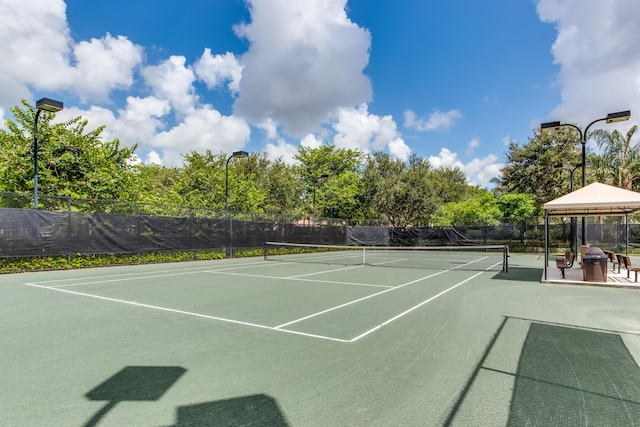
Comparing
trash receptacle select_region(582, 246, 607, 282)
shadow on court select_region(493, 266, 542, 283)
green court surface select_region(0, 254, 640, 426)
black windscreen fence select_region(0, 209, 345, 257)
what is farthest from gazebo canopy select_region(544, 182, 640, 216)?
black windscreen fence select_region(0, 209, 345, 257)

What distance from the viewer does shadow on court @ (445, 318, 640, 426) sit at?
3027 millimetres

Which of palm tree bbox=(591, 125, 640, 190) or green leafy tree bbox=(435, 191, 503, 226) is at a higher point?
palm tree bbox=(591, 125, 640, 190)

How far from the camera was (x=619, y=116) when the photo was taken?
41.0 feet

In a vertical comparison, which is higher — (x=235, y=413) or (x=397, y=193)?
(x=397, y=193)

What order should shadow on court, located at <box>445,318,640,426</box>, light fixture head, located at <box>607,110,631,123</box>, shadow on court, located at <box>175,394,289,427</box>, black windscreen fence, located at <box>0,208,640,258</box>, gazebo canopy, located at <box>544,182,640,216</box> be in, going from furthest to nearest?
black windscreen fence, located at <box>0,208,640,258</box> → light fixture head, located at <box>607,110,631,123</box> → gazebo canopy, located at <box>544,182,640,216</box> → shadow on court, located at <box>445,318,640,426</box> → shadow on court, located at <box>175,394,289,427</box>

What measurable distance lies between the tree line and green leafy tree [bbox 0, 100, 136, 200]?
0.15 ft

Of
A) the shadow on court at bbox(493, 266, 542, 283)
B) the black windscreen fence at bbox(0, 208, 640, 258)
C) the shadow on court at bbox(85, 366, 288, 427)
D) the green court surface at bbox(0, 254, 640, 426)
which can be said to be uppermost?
the black windscreen fence at bbox(0, 208, 640, 258)

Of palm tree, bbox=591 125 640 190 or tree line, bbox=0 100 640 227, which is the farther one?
palm tree, bbox=591 125 640 190

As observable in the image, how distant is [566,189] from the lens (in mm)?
33688

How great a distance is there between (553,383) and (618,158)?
37.4 metres

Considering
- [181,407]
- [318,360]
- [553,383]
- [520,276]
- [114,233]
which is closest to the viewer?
[181,407]

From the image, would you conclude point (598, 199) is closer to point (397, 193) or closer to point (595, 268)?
point (595, 268)

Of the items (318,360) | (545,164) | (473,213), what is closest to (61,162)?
(318,360)

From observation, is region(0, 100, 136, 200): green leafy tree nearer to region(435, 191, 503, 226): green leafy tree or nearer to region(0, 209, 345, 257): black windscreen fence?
region(0, 209, 345, 257): black windscreen fence
